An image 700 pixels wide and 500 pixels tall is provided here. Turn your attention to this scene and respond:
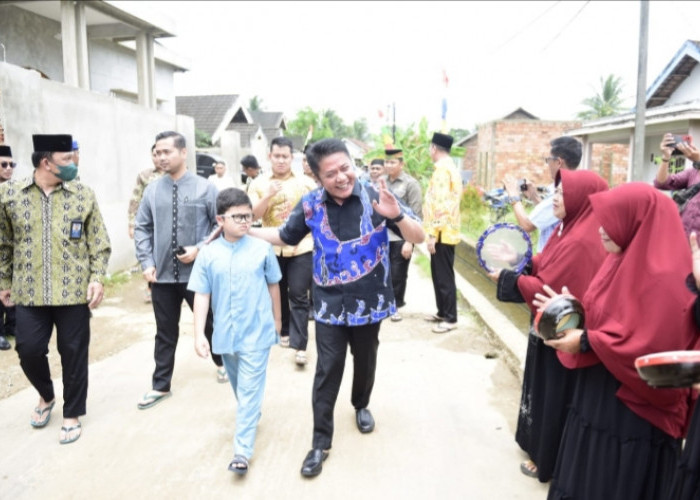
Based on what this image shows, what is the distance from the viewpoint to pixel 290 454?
3.53 meters

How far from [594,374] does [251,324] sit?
1.92 metres

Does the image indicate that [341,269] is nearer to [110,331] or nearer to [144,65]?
[110,331]

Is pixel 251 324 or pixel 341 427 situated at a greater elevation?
pixel 251 324

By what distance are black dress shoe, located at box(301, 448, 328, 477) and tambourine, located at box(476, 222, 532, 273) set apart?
A: 1.51 metres

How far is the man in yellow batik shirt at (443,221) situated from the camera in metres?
6.06

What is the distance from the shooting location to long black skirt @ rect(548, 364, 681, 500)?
2344 mm

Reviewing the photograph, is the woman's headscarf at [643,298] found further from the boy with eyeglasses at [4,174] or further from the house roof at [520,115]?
the house roof at [520,115]

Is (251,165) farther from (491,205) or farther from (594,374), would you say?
(491,205)

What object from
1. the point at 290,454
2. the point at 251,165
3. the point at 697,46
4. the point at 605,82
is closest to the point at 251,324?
the point at 290,454

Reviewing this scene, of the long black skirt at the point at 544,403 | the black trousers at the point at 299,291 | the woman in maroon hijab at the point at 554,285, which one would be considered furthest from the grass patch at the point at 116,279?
the long black skirt at the point at 544,403

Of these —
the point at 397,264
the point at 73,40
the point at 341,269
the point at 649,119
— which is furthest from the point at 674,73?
the point at 341,269

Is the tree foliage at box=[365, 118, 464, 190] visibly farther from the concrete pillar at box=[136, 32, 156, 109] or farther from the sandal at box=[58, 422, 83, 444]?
the sandal at box=[58, 422, 83, 444]

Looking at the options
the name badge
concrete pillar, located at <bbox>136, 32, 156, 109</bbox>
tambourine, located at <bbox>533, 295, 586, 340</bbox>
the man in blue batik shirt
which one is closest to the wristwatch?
the man in blue batik shirt

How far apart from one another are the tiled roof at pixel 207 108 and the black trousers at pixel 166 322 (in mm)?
24806
